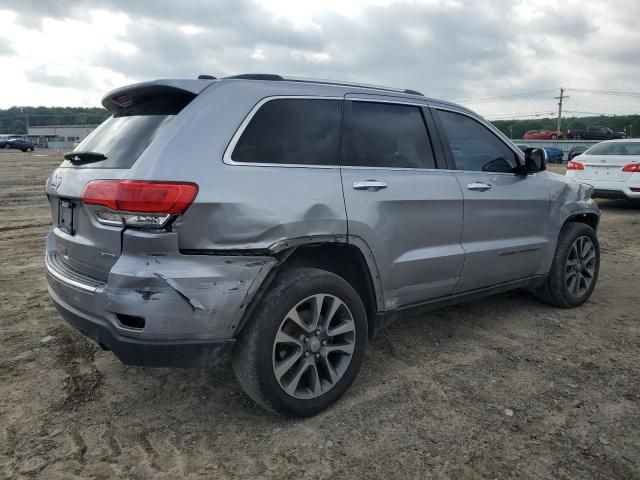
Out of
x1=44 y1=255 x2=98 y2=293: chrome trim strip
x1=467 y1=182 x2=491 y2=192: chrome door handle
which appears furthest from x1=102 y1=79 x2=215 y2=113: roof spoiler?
x1=467 y1=182 x2=491 y2=192: chrome door handle

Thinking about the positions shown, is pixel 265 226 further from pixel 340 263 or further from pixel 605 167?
→ pixel 605 167

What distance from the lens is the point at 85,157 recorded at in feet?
9.93

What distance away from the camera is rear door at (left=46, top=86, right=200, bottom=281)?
270 centimetres

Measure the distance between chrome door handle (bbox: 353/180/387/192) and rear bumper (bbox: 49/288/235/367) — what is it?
1160 mm

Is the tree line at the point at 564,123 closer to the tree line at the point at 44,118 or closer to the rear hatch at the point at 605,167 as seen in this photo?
the rear hatch at the point at 605,167

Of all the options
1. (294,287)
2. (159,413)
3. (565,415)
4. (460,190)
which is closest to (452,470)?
(565,415)

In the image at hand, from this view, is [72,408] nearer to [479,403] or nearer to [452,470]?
[452,470]

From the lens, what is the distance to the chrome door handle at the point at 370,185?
3.17 metres

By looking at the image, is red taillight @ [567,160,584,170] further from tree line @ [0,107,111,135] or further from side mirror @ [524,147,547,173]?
tree line @ [0,107,111,135]

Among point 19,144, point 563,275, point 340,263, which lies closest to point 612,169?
point 563,275

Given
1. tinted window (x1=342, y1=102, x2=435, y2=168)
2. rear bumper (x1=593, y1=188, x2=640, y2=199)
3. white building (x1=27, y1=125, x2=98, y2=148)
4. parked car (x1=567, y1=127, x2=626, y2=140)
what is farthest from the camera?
white building (x1=27, y1=125, x2=98, y2=148)

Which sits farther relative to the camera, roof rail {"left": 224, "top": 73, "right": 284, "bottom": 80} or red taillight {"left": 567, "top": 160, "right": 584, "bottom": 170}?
red taillight {"left": 567, "top": 160, "right": 584, "bottom": 170}

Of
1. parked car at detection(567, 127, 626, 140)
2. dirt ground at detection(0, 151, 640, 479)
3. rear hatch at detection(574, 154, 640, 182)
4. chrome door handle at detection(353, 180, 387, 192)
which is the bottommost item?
dirt ground at detection(0, 151, 640, 479)

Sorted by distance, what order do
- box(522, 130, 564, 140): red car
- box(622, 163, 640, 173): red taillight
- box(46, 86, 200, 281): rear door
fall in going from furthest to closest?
box(522, 130, 564, 140): red car < box(622, 163, 640, 173): red taillight < box(46, 86, 200, 281): rear door
